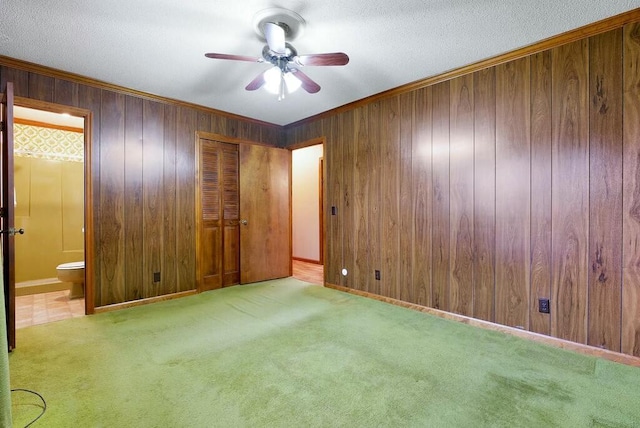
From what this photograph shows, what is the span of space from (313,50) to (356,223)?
2.08m

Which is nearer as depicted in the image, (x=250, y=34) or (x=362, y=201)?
(x=250, y=34)

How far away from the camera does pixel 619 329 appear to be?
2156 mm

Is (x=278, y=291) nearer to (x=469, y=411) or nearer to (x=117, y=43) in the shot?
(x=469, y=411)

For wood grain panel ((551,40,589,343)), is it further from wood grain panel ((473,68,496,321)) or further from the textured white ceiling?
wood grain panel ((473,68,496,321))

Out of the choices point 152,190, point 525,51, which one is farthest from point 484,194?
point 152,190

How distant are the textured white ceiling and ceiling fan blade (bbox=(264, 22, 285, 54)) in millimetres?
121

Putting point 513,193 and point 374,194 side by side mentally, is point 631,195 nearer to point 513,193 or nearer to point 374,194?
point 513,193

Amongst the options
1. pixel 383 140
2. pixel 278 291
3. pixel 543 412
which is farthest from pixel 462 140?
pixel 278 291

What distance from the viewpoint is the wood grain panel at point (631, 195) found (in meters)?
2.10

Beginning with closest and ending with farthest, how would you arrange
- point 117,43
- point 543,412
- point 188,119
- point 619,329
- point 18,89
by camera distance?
point 543,412 → point 619,329 → point 117,43 → point 18,89 → point 188,119

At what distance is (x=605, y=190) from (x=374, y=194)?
2054mm

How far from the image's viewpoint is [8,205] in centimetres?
228

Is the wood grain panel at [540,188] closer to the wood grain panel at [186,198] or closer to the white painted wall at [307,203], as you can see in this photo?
the wood grain panel at [186,198]

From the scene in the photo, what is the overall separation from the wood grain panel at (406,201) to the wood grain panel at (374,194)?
30 cm
